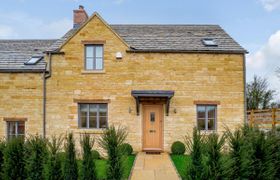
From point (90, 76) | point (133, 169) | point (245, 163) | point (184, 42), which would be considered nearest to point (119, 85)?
point (90, 76)

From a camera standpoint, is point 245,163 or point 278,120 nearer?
point 245,163

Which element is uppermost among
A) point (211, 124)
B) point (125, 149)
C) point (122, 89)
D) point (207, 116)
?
point (122, 89)

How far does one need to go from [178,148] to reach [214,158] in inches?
339

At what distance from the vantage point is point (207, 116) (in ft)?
56.9

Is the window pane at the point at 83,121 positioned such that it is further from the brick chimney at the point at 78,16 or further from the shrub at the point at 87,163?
the shrub at the point at 87,163

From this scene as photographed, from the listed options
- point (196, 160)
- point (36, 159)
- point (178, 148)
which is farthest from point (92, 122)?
point (196, 160)

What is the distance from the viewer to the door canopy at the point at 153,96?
16484mm

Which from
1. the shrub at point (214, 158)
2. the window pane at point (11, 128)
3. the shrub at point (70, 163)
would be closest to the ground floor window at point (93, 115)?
the window pane at point (11, 128)

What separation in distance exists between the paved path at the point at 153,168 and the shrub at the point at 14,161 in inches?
155

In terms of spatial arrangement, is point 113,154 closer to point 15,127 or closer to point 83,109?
point 83,109

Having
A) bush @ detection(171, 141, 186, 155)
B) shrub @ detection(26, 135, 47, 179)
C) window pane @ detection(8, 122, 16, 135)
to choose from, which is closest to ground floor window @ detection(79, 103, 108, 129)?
window pane @ detection(8, 122, 16, 135)

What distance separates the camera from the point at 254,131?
29.9 ft

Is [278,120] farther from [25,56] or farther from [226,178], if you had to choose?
[25,56]

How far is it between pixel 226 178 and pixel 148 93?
8994 mm
